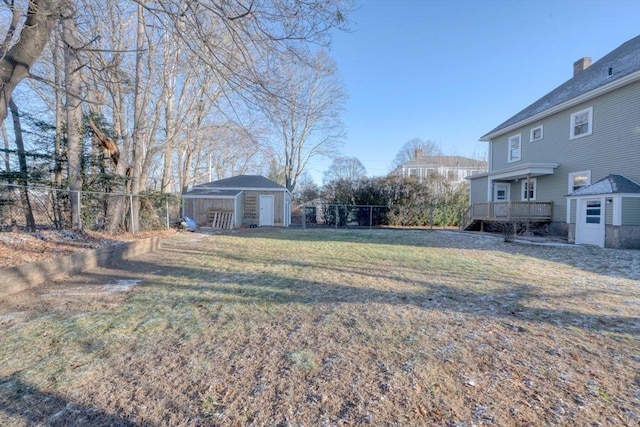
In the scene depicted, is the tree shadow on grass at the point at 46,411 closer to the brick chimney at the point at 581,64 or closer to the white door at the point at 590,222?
the white door at the point at 590,222

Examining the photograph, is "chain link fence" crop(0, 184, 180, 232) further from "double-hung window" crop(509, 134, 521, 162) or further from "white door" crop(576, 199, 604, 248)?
"double-hung window" crop(509, 134, 521, 162)

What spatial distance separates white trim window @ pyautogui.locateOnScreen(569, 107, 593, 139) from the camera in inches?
478

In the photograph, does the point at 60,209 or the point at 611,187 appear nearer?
the point at 60,209

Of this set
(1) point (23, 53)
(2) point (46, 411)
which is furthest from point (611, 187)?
(1) point (23, 53)

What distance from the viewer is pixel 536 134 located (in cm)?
1515

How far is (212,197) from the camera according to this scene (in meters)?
17.5

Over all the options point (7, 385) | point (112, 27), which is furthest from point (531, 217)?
point (112, 27)

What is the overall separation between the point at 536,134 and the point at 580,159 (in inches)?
121

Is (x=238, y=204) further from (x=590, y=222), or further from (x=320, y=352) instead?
(x=320, y=352)

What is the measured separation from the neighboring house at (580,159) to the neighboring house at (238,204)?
11.0 metres

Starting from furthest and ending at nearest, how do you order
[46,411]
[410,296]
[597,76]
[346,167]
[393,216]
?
[346,167]
[393,216]
[597,76]
[410,296]
[46,411]

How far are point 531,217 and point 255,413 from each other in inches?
604

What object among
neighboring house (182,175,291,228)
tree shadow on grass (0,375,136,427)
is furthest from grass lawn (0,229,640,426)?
neighboring house (182,175,291,228)

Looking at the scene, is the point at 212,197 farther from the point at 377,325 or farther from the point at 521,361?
the point at 521,361
